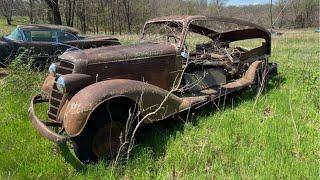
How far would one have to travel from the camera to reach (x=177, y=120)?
605cm

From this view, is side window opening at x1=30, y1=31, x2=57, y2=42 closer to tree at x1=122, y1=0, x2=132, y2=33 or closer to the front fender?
the front fender

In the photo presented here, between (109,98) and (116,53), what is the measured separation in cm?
104

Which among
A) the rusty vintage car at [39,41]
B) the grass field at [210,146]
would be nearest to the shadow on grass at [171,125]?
the grass field at [210,146]

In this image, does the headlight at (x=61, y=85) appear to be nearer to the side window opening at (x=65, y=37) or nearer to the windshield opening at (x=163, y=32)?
the windshield opening at (x=163, y=32)

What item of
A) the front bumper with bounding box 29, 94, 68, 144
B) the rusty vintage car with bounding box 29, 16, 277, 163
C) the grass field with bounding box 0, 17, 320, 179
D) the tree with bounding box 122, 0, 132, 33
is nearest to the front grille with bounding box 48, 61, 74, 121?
the rusty vintage car with bounding box 29, 16, 277, 163

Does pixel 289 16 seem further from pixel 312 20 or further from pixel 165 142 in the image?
pixel 165 142

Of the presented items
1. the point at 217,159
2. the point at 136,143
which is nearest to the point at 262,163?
the point at 217,159

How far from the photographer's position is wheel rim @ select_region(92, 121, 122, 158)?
4.82 metres

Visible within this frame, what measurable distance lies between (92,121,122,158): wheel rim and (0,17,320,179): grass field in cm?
26

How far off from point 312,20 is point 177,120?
6298 centimetres

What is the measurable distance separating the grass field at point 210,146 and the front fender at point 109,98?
39 centimetres

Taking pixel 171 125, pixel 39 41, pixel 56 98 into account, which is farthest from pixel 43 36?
pixel 171 125

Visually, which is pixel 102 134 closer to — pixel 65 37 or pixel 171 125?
pixel 171 125

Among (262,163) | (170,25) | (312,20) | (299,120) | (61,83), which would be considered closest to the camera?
(262,163)
